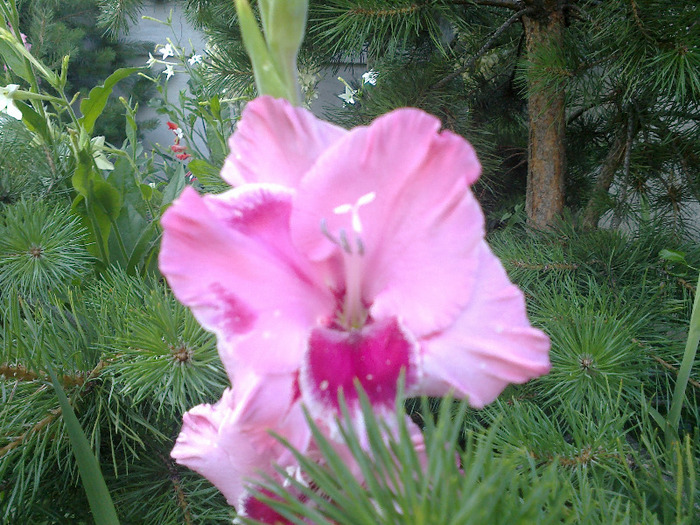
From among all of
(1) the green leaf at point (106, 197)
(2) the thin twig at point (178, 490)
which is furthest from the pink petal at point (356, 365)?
(1) the green leaf at point (106, 197)

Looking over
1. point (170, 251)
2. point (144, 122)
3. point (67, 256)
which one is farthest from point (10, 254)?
point (144, 122)

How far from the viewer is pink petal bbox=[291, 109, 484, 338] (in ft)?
0.53

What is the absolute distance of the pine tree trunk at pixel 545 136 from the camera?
0.63m

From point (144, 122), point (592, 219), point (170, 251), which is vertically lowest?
point (144, 122)

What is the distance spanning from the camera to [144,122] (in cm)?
294

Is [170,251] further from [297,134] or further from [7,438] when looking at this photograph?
[7,438]

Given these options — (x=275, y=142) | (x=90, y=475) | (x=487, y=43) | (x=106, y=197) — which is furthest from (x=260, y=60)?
(x=487, y=43)

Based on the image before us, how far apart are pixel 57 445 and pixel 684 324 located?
0.53 metres

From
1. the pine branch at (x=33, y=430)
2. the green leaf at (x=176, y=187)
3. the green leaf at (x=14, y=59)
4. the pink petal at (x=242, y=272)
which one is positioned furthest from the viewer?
the green leaf at (x=176, y=187)

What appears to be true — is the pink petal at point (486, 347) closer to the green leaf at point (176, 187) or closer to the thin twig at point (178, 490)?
the thin twig at point (178, 490)

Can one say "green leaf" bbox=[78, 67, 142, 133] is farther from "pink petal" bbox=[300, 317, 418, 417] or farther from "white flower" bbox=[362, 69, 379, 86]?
"pink petal" bbox=[300, 317, 418, 417]

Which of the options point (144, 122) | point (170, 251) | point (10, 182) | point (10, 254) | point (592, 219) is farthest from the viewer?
point (144, 122)

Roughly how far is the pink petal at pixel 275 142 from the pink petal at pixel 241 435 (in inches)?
2.8

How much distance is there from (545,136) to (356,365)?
0.58m
